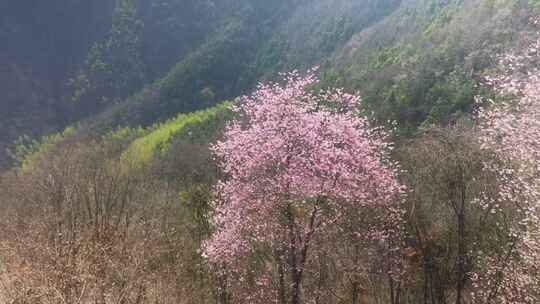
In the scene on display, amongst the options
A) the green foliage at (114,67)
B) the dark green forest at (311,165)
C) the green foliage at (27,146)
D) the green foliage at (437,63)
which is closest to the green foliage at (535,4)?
the dark green forest at (311,165)

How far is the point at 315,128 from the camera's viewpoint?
38.5 ft

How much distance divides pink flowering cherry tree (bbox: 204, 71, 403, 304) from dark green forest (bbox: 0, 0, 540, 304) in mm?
141

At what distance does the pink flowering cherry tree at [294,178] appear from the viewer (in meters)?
11.6

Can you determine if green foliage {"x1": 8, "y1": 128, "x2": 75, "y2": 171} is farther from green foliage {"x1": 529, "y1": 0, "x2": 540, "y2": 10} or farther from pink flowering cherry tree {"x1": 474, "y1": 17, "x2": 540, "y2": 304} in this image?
pink flowering cherry tree {"x1": 474, "y1": 17, "x2": 540, "y2": 304}

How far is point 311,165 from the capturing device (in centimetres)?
1157

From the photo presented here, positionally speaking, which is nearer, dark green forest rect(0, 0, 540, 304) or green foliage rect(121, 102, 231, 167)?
dark green forest rect(0, 0, 540, 304)

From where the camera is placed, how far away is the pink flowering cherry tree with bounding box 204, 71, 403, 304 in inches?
456

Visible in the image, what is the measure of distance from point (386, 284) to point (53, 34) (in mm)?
152698

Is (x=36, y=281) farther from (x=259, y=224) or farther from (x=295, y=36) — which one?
(x=295, y=36)

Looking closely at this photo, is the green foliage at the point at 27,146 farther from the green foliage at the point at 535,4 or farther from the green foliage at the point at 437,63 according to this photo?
the green foliage at the point at 535,4

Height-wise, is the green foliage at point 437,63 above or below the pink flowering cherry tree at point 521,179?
above

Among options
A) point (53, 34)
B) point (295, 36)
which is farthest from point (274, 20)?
point (53, 34)

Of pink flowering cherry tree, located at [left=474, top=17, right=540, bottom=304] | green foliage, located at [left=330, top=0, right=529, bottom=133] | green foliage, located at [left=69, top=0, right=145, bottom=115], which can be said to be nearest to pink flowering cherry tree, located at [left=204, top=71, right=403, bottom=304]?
pink flowering cherry tree, located at [left=474, top=17, right=540, bottom=304]

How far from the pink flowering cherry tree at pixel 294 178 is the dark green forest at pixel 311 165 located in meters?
0.14
